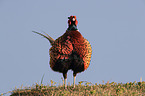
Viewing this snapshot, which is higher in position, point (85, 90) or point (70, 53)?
point (70, 53)

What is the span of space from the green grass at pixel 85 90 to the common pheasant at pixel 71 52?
46 cm

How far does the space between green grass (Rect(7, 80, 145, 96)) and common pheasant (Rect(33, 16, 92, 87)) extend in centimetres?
46

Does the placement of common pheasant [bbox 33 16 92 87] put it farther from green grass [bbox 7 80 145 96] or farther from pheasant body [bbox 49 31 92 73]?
green grass [bbox 7 80 145 96]

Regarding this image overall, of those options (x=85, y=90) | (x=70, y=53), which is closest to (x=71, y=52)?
(x=70, y=53)

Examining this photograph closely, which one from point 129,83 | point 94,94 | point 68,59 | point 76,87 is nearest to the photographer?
point 94,94

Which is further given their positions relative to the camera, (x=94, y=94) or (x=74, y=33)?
(x=74, y=33)

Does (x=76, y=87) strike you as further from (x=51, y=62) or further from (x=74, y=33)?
(x=74, y=33)

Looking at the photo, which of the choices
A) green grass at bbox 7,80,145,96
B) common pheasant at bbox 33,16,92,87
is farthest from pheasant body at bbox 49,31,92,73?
green grass at bbox 7,80,145,96

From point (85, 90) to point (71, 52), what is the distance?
118cm

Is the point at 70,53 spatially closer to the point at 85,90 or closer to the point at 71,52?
the point at 71,52

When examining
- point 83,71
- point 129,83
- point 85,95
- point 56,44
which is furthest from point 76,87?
point 129,83

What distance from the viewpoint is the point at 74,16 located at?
690 centimetres

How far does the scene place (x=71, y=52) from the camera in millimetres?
6555

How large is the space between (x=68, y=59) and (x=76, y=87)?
3.46 feet
